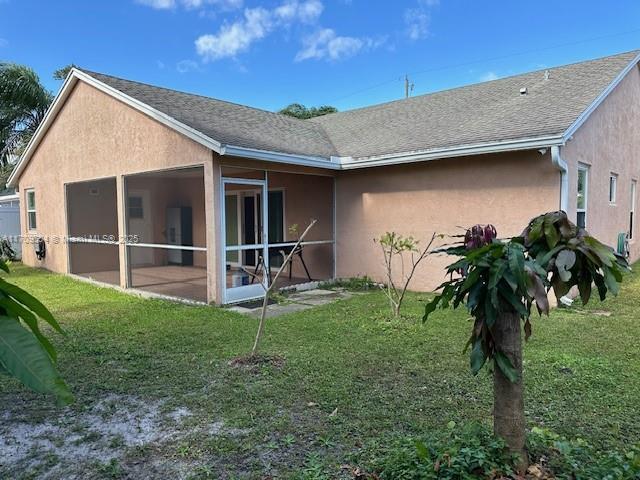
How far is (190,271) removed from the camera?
531 inches

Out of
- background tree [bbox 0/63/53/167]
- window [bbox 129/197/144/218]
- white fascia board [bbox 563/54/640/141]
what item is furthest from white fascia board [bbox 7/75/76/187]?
white fascia board [bbox 563/54/640/141]

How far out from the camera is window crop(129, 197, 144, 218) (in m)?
14.2

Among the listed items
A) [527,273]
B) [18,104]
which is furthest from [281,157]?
[18,104]

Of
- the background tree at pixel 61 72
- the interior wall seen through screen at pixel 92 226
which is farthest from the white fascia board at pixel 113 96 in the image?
the background tree at pixel 61 72

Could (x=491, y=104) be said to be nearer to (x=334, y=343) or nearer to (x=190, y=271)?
(x=334, y=343)

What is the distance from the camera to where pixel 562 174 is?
7383 millimetres

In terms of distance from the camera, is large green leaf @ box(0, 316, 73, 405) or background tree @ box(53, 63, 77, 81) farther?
background tree @ box(53, 63, 77, 81)

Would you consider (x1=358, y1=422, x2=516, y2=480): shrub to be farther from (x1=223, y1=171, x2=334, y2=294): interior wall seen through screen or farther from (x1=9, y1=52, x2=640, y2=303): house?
(x1=223, y1=171, x2=334, y2=294): interior wall seen through screen

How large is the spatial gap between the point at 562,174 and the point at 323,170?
4809 mm

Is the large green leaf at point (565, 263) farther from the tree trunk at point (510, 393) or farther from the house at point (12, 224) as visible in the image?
the house at point (12, 224)

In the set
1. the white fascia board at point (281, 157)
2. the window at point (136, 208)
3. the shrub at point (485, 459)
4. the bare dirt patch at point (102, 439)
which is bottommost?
the bare dirt patch at point (102, 439)

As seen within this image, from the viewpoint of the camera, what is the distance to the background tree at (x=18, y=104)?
15.9 m

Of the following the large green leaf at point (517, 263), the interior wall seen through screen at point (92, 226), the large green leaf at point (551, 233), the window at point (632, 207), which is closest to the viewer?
the large green leaf at point (517, 263)

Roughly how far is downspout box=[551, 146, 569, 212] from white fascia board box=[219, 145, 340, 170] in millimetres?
4361
